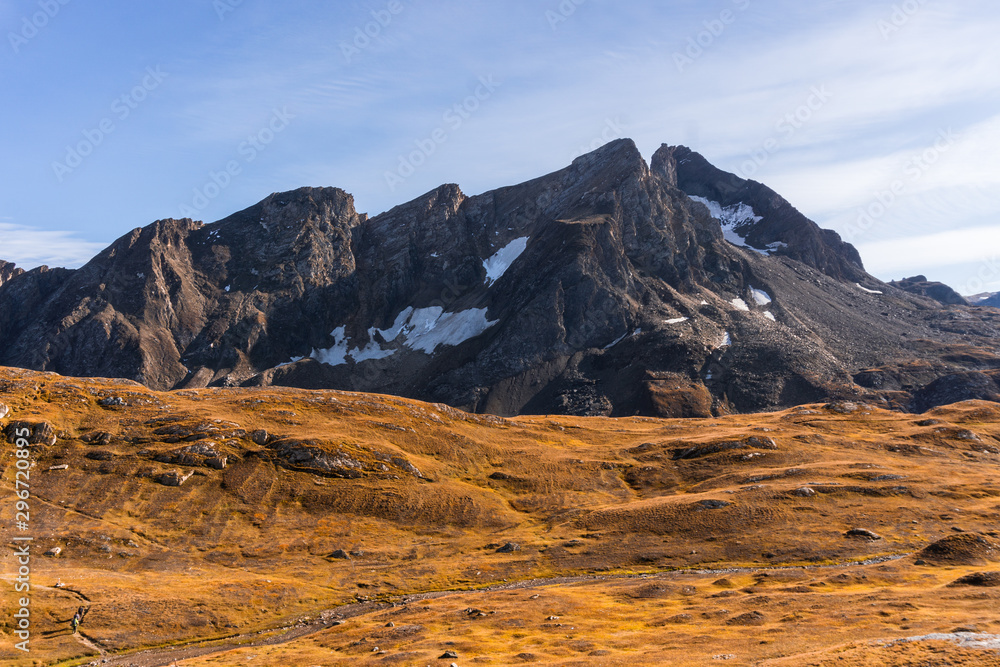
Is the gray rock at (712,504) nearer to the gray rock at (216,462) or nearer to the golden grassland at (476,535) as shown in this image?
the golden grassland at (476,535)

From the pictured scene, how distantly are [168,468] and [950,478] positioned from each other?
124 meters

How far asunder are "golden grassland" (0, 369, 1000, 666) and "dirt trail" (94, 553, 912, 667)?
1.21ft

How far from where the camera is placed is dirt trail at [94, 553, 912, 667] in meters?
55.7

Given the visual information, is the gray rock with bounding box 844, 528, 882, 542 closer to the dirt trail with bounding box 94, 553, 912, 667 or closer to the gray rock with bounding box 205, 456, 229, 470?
the dirt trail with bounding box 94, 553, 912, 667

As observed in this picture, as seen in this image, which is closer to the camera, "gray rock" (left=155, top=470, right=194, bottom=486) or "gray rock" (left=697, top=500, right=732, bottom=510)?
"gray rock" (left=155, top=470, right=194, bottom=486)

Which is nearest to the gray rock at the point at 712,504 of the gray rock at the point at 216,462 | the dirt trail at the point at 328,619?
the dirt trail at the point at 328,619

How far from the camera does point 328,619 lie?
6600cm

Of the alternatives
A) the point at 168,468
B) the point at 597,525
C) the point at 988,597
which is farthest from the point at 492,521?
the point at 988,597

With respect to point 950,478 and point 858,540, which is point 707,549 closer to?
point 858,540

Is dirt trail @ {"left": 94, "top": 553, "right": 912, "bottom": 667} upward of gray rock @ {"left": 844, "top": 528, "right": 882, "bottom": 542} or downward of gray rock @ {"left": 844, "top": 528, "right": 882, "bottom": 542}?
downward

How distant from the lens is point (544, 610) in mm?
62094

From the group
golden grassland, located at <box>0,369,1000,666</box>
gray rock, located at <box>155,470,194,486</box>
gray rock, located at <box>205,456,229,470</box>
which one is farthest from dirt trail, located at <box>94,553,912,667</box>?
gray rock, located at <box>205,456,229,470</box>

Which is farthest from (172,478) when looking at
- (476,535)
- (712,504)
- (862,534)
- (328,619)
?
(862,534)

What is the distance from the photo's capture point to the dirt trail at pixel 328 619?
55.7 metres
